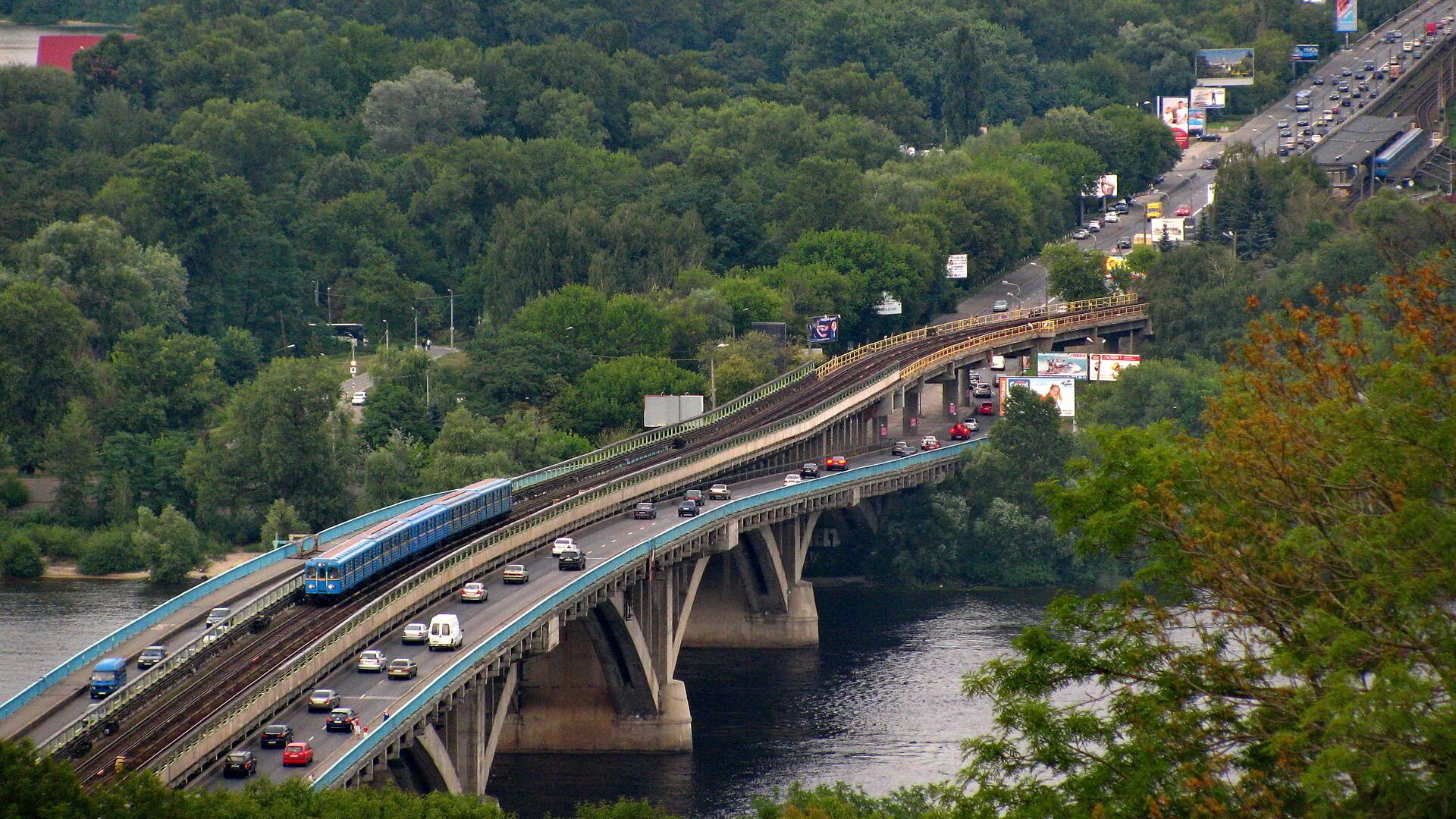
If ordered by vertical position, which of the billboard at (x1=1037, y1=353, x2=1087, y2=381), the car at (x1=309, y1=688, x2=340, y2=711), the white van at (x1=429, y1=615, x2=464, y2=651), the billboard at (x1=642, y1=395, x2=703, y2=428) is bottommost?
the car at (x1=309, y1=688, x2=340, y2=711)

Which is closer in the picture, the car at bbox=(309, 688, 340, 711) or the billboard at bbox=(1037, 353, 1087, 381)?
the car at bbox=(309, 688, 340, 711)

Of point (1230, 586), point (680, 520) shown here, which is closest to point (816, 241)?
point (680, 520)

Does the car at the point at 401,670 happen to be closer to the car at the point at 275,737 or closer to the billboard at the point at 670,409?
the car at the point at 275,737

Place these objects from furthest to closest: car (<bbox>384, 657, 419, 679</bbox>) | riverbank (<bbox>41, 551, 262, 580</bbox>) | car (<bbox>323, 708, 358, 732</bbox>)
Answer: riverbank (<bbox>41, 551, 262, 580</bbox>) → car (<bbox>384, 657, 419, 679</bbox>) → car (<bbox>323, 708, 358, 732</bbox>)

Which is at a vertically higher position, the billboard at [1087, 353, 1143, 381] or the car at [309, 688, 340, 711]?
the billboard at [1087, 353, 1143, 381]

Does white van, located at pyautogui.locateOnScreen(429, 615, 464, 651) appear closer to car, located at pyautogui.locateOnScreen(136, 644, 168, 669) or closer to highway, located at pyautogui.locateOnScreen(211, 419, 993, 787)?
highway, located at pyautogui.locateOnScreen(211, 419, 993, 787)

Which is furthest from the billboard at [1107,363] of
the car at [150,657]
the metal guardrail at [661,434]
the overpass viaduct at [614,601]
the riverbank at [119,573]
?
the car at [150,657]

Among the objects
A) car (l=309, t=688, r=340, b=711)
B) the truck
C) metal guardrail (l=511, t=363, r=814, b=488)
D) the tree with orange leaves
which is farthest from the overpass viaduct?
the tree with orange leaves
